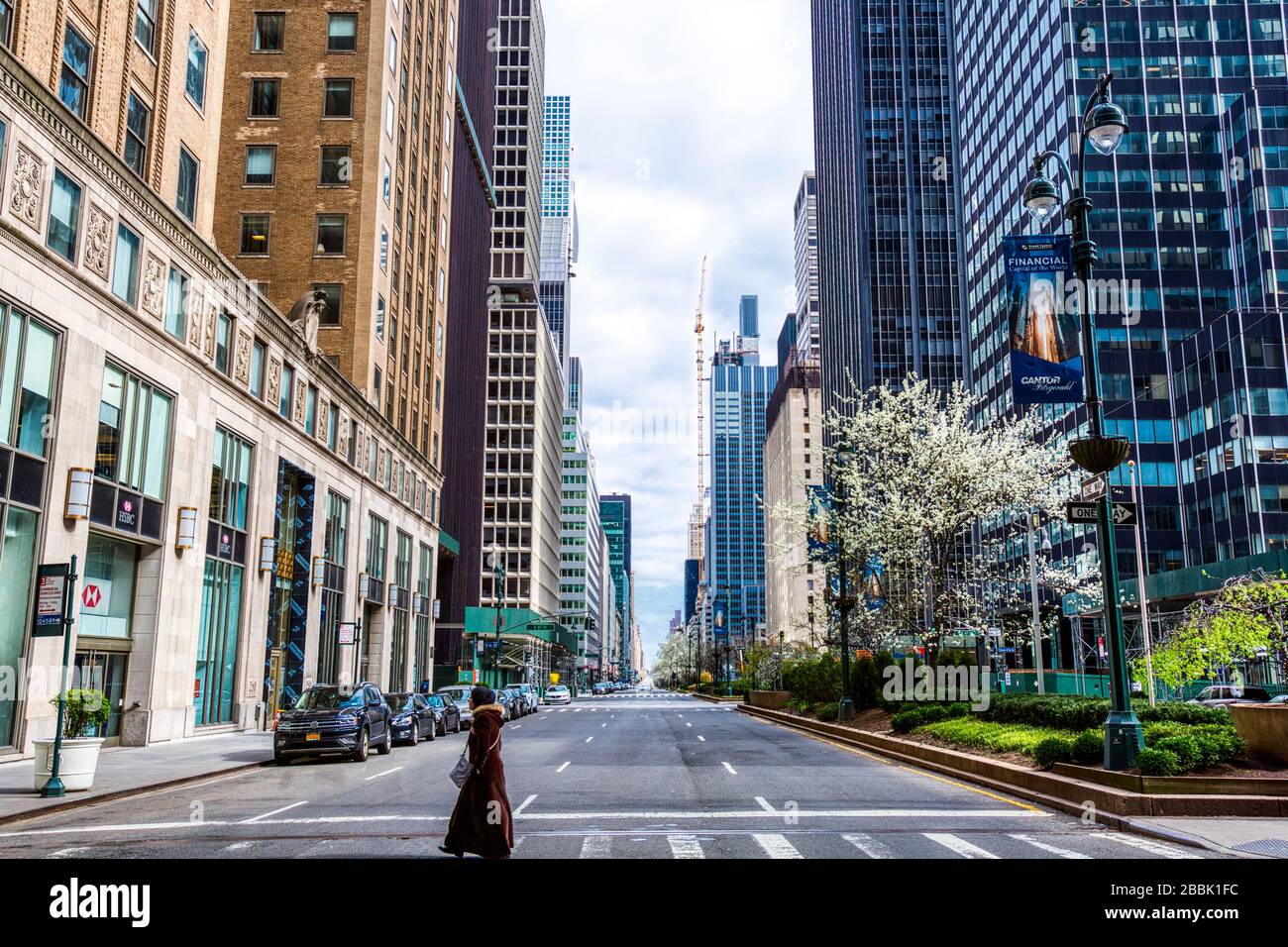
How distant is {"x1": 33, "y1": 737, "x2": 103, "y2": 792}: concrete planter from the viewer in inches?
620

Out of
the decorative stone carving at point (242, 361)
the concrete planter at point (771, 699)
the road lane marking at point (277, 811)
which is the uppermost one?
the decorative stone carving at point (242, 361)

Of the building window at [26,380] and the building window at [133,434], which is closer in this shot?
the building window at [26,380]

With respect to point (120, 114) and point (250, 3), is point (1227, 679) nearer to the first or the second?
point (120, 114)

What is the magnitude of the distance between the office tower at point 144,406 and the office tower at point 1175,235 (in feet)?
180

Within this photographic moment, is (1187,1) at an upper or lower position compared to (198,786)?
upper

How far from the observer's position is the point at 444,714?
35.6m

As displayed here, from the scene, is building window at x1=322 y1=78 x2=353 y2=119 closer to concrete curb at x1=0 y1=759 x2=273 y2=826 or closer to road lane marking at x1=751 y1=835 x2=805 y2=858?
concrete curb at x1=0 y1=759 x2=273 y2=826

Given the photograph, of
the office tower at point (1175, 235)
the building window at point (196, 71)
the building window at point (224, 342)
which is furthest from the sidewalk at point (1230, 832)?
the office tower at point (1175, 235)

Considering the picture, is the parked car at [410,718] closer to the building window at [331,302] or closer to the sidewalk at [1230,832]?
the sidewalk at [1230,832]

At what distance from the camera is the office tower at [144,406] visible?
69.6 ft

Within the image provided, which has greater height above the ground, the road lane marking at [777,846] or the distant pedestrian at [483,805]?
the distant pedestrian at [483,805]
